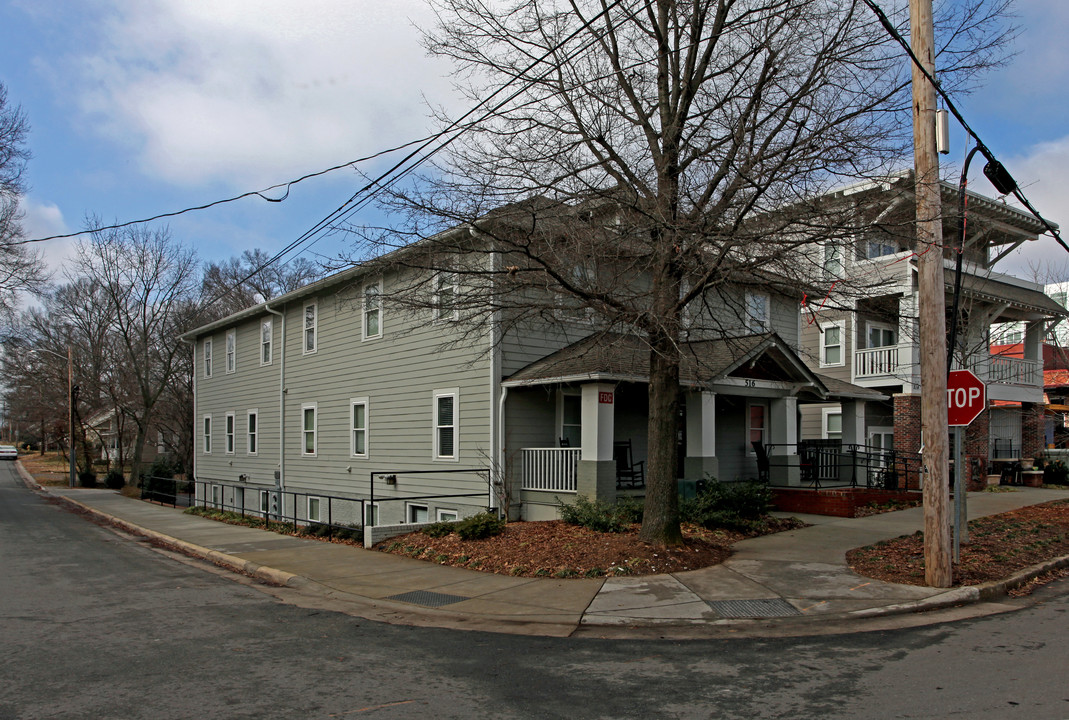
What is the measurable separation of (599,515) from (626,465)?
177 inches

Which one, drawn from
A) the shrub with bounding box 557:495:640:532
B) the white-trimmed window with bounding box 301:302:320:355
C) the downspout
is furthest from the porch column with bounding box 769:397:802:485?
the downspout

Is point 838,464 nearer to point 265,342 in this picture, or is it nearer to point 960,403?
point 960,403

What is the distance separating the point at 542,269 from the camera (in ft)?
31.9

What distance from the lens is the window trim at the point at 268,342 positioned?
24267 mm

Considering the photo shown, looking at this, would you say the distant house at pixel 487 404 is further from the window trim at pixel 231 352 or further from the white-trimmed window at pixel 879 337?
the white-trimmed window at pixel 879 337

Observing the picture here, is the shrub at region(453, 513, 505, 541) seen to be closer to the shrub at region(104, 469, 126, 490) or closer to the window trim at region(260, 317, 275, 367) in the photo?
the window trim at region(260, 317, 275, 367)

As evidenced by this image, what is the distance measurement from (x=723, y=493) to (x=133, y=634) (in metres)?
9.88

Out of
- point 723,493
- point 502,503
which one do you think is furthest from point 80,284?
point 723,493

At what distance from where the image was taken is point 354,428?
65.8ft

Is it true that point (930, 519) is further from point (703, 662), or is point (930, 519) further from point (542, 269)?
point (542, 269)

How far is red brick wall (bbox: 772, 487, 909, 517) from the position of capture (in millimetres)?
15539

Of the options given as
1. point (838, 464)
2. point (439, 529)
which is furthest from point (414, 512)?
point (838, 464)

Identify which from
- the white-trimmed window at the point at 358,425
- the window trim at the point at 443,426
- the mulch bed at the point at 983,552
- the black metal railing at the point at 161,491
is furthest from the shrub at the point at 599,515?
the black metal railing at the point at 161,491

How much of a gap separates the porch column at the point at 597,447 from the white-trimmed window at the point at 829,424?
13327mm
